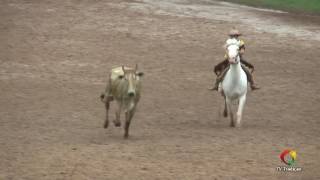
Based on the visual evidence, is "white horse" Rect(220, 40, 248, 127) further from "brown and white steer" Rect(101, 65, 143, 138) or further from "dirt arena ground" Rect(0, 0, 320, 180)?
"brown and white steer" Rect(101, 65, 143, 138)

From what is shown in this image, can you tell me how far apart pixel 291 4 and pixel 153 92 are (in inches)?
608

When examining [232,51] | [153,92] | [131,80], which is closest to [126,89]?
[131,80]

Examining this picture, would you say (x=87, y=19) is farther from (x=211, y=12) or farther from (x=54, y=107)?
(x=54, y=107)

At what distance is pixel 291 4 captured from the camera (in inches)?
1428

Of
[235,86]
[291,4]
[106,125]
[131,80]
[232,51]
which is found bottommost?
[106,125]

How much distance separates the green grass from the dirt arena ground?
106cm

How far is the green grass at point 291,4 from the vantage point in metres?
35.5

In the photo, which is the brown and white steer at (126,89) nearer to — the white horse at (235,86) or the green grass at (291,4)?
the white horse at (235,86)

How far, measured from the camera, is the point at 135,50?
27750 millimetres

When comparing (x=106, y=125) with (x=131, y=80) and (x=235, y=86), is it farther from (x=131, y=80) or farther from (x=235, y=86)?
(x=235, y=86)

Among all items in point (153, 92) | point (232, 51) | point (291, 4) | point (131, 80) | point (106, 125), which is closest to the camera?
point (131, 80)

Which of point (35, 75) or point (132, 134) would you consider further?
point (35, 75)

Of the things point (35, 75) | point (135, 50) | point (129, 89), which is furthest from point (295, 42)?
point (129, 89)

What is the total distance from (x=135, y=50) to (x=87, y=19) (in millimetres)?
5278
